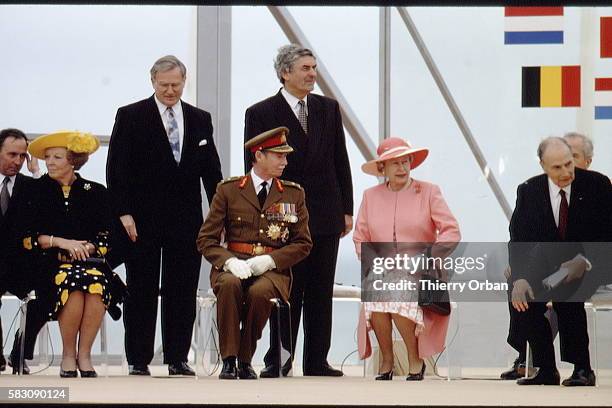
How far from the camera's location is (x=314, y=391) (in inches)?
209

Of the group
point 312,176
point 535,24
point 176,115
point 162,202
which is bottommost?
point 162,202

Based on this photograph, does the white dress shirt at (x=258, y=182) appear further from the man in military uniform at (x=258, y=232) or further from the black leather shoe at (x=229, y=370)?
the black leather shoe at (x=229, y=370)

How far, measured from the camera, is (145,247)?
6.46m

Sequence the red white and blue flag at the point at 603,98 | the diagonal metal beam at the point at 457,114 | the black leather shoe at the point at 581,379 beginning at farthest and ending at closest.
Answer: the diagonal metal beam at the point at 457,114, the red white and blue flag at the point at 603,98, the black leather shoe at the point at 581,379

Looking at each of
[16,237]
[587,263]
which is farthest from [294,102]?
[587,263]

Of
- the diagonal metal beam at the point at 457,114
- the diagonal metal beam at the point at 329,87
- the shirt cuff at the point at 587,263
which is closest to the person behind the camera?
the shirt cuff at the point at 587,263

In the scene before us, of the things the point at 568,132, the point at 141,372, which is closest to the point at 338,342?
the point at 141,372

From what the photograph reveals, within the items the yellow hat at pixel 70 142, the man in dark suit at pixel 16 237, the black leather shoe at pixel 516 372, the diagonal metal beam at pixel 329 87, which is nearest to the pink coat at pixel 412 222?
A: the black leather shoe at pixel 516 372

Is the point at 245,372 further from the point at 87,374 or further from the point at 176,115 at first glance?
the point at 176,115

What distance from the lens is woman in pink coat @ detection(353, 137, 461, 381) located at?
624 cm

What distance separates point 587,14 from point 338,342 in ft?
7.05

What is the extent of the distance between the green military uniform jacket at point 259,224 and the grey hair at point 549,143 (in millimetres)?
1037

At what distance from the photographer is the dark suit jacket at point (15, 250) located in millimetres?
6281

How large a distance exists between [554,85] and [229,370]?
1769 millimetres
